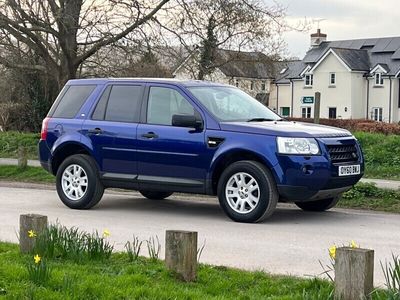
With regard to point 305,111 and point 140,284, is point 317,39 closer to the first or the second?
point 305,111

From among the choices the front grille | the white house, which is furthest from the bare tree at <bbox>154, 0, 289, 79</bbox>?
the white house

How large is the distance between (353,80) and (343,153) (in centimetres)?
5787

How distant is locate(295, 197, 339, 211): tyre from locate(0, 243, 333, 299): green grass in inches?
196

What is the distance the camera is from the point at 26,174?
17281 mm

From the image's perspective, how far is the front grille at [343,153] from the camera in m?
9.79

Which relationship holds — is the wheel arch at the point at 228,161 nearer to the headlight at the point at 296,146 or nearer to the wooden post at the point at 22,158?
the headlight at the point at 296,146

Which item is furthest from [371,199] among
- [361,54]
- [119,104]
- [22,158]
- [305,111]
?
[361,54]

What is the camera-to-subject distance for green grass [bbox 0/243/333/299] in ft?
17.5

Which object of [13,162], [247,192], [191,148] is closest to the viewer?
[247,192]

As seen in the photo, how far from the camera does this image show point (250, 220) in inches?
384

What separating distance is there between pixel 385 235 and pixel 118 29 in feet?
49.6

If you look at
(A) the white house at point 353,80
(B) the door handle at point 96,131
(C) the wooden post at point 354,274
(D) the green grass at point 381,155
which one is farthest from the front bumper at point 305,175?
(A) the white house at point 353,80

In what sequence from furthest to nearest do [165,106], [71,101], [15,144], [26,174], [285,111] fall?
[285,111] → [15,144] → [26,174] → [71,101] → [165,106]

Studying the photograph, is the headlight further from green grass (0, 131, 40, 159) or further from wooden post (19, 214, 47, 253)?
green grass (0, 131, 40, 159)
